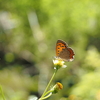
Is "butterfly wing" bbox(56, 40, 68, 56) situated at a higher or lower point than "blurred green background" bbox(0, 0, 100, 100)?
lower

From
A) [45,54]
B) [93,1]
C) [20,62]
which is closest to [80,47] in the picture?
[45,54]

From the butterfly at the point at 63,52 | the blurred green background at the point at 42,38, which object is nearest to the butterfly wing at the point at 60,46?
the butterfly at the point at 63,52

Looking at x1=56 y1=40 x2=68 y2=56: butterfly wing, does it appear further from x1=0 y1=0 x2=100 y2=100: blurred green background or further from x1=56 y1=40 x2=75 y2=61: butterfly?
x1=0 y1=0 x2=100 y2=100: blurred green background

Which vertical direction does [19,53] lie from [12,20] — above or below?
below

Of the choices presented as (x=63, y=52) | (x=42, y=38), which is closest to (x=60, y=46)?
(x=63, y=52)

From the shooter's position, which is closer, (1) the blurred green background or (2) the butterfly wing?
(2) the butterfly wing

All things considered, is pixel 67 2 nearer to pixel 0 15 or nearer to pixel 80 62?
pixel 80 62

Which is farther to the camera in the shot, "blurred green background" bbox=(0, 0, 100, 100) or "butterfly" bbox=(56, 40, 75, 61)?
"blurred green background" bbox=(0, 0, 100, 100)

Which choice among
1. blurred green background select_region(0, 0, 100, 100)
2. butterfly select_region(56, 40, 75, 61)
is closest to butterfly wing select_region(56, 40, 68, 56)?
butterfly select_region(56, 40, 75, 61)
